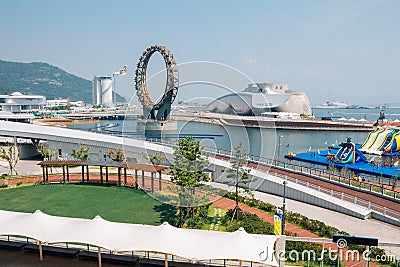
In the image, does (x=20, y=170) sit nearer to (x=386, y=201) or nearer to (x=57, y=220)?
(x=57, y=220)

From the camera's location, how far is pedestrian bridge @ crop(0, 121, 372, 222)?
21.6 meters

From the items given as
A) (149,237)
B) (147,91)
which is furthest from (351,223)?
(147,91)

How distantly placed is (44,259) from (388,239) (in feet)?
53.0

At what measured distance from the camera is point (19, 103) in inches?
5305

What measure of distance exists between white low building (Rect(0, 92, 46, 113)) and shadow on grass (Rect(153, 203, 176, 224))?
12591 cm

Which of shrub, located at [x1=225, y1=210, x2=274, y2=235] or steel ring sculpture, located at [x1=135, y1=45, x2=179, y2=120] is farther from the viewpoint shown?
steel ring sculpture, located at [x1=135, y1=45, x2=179, y2=120]

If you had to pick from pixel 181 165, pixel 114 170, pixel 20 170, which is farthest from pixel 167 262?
pixel 20 170

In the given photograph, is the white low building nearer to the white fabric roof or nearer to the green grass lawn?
the green grass lawn

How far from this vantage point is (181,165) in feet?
59.0

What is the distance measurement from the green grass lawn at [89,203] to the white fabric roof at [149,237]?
17.8 ft

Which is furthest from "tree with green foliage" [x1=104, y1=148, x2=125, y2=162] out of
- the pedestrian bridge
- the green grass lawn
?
the green grass lawn

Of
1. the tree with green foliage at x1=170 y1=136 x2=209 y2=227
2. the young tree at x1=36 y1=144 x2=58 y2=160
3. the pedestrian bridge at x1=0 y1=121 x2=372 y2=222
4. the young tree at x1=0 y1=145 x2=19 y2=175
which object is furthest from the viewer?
the young tree at x1=36 y1=144 x2=58 y2=160

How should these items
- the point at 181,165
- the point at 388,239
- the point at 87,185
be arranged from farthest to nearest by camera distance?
the point at 87,185 < the point at 181,165 < the point at 388,239

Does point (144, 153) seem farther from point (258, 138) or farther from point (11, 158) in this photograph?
point (258, 138)
